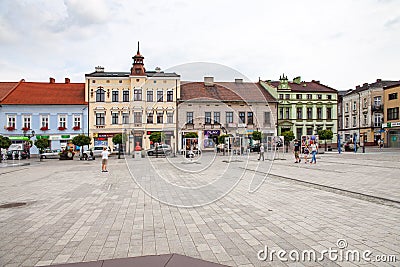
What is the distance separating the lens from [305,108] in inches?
2259

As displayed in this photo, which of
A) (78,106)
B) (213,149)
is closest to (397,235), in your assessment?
(213,149)

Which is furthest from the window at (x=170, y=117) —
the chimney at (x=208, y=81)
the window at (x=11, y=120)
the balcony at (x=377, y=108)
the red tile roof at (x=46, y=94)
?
the balcony at (x=377, y=108)

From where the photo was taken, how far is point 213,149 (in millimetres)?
23188

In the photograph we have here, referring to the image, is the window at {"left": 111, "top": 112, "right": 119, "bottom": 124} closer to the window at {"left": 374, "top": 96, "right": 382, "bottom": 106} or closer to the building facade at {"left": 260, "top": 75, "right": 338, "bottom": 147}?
the building facade at {"left": 260, "top": 75, "right": 338, "bottom": 147}

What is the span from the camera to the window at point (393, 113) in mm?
53022

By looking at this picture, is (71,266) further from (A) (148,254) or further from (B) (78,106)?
(B) (78,106)

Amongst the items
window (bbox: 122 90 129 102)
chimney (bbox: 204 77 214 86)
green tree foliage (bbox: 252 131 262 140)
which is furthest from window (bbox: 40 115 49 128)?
chimney (bbox: 204 77 214 86)

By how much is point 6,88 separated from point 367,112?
62.0 meters

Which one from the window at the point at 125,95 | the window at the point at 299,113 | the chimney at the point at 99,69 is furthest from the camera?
the window at the point at 299,113

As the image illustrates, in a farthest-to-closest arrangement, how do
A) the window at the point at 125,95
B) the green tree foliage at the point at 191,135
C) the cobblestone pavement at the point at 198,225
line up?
the window at the point at 125,95 → the green tree foliage at the point at 191,135 → the cobblestone pavement at the point at 198,225

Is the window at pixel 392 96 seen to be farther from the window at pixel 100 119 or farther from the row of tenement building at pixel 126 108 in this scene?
the window at pixel 100 119

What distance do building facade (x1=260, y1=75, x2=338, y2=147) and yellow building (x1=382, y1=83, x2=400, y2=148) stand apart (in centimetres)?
807

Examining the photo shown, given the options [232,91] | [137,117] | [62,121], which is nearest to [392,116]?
[62,121]

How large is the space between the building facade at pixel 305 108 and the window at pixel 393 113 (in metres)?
8.26
